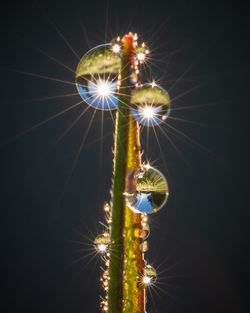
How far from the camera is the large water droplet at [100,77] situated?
4.09 ft

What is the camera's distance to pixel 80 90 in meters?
1.35

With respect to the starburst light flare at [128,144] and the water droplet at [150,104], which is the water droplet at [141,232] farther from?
the water droplet at [150,104]

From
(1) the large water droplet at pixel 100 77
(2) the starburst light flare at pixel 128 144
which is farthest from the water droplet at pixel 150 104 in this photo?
(1) the large water droplet at pixel 100 77

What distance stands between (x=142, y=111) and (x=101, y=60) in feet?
0.90

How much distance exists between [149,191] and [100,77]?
1.69 ft

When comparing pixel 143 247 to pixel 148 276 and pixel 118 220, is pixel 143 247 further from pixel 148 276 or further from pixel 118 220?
pixel 118 220

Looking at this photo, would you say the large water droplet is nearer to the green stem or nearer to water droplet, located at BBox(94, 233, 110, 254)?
the green stem

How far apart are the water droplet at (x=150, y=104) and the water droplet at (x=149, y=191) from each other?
8.3 inches

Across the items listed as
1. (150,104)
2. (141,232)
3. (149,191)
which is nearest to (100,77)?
(150,104)

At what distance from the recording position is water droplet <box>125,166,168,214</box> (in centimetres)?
122

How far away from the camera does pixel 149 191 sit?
1.27 m

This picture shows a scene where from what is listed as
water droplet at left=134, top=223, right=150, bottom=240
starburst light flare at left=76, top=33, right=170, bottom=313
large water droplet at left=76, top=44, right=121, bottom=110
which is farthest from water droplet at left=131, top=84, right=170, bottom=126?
water droplet at left=134, top=223, right=150, bottom=240

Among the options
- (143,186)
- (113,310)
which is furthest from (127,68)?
(113,310)

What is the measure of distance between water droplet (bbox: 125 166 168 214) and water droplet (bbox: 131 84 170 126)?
0.21m
